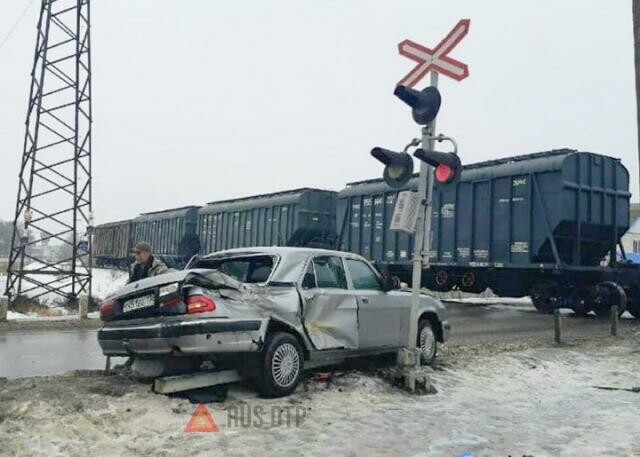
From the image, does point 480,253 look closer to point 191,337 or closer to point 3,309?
point 3,309

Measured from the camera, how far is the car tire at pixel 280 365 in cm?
574

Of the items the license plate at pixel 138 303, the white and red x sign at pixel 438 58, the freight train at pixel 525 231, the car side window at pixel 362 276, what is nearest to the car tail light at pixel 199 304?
the license plate at pixel 138 303

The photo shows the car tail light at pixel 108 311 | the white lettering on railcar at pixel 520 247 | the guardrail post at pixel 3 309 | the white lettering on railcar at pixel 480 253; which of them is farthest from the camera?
the white lettering on railcar at pixel 480 253

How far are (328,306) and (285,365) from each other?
881 mm

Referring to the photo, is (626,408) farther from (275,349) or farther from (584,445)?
(275,349)

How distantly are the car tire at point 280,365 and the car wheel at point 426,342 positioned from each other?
240cm

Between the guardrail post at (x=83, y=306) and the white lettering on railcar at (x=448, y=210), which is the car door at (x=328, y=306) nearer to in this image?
the guardrail post at (x=83, y=306)

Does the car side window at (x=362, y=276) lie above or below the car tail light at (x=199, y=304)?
above

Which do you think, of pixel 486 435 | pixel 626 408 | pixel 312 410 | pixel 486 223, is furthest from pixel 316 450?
pixel 486 223

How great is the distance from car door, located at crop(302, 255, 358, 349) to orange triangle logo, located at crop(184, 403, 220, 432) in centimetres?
145

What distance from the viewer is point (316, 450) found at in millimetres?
4465

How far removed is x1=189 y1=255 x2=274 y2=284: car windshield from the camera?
6.45 metres

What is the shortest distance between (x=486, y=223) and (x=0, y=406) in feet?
46.7

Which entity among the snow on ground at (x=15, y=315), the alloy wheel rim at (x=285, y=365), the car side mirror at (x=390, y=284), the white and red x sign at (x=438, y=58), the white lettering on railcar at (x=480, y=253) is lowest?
the snow on ground at (x=15, y=315)
